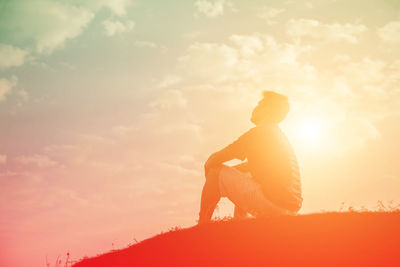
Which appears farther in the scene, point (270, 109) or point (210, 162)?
point (270, 109)

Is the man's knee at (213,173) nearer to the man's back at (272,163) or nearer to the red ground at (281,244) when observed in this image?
the man's back at (272,163)

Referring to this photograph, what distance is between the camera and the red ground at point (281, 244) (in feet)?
18.7

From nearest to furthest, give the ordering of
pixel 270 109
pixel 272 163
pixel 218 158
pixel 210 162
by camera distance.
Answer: pixel 272 163
pixel 218 158
pixel 210 162
pixel 270 109

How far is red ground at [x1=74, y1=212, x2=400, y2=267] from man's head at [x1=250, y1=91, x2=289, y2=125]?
2041 millimetres

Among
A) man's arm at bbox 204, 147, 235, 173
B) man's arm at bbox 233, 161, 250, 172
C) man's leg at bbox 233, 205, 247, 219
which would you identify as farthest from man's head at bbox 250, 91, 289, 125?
man's leg at bbox 233, 205, 247, 219

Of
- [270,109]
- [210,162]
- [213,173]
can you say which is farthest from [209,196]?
[270,109]

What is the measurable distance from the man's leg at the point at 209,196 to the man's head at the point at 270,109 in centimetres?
137

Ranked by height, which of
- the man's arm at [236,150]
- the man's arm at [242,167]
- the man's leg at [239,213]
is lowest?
the man's leg at [239,213]

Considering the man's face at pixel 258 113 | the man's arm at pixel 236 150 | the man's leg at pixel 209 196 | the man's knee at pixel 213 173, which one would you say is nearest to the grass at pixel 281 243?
the man's leg at pixel 209 196

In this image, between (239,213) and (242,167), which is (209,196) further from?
(242,167)

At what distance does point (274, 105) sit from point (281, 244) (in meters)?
2.91

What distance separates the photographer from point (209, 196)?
Answer: 7559 mm

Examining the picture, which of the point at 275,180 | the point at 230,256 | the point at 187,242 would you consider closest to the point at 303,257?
the point at 230,256

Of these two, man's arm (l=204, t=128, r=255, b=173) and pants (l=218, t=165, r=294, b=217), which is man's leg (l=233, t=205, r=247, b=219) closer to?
pants (l=218, t=165, r=294, b=217)
